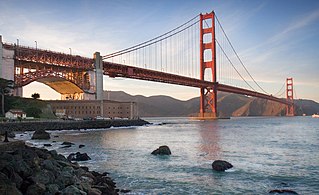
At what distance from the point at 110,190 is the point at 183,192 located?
8.64 feet

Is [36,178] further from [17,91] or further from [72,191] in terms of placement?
[17,91]

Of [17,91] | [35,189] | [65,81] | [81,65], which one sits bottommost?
[35,189]

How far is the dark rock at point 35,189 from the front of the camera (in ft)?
25.0

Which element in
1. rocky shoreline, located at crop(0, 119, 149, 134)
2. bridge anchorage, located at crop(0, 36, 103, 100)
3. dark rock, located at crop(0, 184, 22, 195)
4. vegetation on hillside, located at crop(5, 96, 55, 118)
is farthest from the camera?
bridge anchorage, located at crop(0, 36, 103, 100)

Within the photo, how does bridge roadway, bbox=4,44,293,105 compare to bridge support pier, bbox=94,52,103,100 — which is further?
bridge support pier, bbox=94,52,103,100

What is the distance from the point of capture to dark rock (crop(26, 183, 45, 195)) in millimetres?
7617

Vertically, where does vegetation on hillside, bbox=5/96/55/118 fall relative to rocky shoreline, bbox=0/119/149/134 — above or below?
above

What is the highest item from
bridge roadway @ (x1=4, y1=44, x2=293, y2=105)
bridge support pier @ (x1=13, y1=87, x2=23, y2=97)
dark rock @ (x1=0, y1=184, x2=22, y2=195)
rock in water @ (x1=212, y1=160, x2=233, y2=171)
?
bridge roadway @ (x1=4, y1=44, x2=293, y2=105)

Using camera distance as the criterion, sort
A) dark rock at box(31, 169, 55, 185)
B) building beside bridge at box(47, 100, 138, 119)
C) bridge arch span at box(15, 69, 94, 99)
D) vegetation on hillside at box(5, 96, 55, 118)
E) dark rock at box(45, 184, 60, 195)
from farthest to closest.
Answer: building beside bridge at box(47, 100, 138, 119) < bridge arch span at box(15, 69, 94, 99) < vegetation on hillside at box(5, 96, 55, 118) < dark rock at box(31, 169, 55, 185) < dark rock at box(45, 184, 60, 195)

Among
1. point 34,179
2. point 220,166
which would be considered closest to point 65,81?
point 220,166

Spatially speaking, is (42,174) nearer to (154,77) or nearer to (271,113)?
(154,77)

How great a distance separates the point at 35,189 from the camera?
303 inches

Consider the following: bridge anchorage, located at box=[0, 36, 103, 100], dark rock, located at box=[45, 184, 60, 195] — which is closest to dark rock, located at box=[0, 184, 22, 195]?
dark rock, located at box=[45, 184, 60, 195]

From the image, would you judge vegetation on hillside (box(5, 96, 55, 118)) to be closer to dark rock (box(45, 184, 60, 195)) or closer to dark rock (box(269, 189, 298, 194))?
dark rock (box(45, 184, 60, 195))
